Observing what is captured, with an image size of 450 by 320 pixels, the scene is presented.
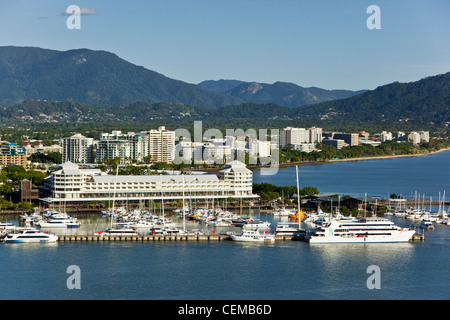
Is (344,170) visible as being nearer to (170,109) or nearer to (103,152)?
(103,152)

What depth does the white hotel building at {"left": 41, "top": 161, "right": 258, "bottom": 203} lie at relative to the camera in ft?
62.3

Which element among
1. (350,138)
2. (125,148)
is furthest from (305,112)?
(125,148)

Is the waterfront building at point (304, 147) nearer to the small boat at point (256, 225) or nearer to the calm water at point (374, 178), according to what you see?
the calm water at point (374, 178)

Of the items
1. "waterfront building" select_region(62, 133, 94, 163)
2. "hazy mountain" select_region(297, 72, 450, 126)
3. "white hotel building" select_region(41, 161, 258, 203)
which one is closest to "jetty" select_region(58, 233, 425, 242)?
"white hotel building" select_region(41, 161, 258, 203)

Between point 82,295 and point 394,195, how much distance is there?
12.5m

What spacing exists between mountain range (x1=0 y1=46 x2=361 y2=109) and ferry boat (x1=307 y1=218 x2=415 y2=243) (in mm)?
107447

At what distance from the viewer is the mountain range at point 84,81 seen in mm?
124812

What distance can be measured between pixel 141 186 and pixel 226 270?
826 centimetres

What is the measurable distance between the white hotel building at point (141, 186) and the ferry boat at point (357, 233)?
560cm

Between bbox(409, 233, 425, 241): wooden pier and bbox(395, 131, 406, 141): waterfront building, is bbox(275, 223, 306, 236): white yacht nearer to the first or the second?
bbox(409, 233, 425, 241): wooden pier

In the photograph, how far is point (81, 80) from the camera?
12825 cm

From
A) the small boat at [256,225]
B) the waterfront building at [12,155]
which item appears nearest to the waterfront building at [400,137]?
the waterfront building at [12,155]
